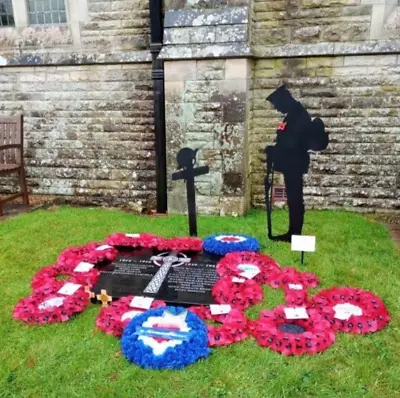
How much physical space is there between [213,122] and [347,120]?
194 centimetres

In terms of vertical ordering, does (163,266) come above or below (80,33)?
below

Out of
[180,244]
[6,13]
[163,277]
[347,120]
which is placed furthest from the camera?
[6,13]

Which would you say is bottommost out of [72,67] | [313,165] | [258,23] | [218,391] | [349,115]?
[218,391]

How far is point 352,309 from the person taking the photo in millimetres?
3184

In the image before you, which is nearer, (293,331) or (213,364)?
(213,364)

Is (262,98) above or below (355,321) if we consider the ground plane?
above

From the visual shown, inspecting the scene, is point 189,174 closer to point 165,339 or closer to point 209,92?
point 209,92

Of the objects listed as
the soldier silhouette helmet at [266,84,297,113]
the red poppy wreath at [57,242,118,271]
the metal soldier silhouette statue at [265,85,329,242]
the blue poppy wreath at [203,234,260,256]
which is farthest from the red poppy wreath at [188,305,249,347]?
the soldier silhouette helmet at [266,84,297,113]

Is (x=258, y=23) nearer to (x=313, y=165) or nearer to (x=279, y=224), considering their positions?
(x=313, y=165)

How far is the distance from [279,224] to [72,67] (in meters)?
4.07

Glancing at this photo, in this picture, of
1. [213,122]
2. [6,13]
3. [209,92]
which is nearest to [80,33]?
[6,13]

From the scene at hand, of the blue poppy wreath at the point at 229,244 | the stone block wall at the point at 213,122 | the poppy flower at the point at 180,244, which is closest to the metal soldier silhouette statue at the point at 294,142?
the blue poppy wreath at the point at 229,244

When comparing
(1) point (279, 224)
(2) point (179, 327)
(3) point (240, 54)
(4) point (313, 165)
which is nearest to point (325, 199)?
(4) point (313, 165)

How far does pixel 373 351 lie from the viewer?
9.07ft
